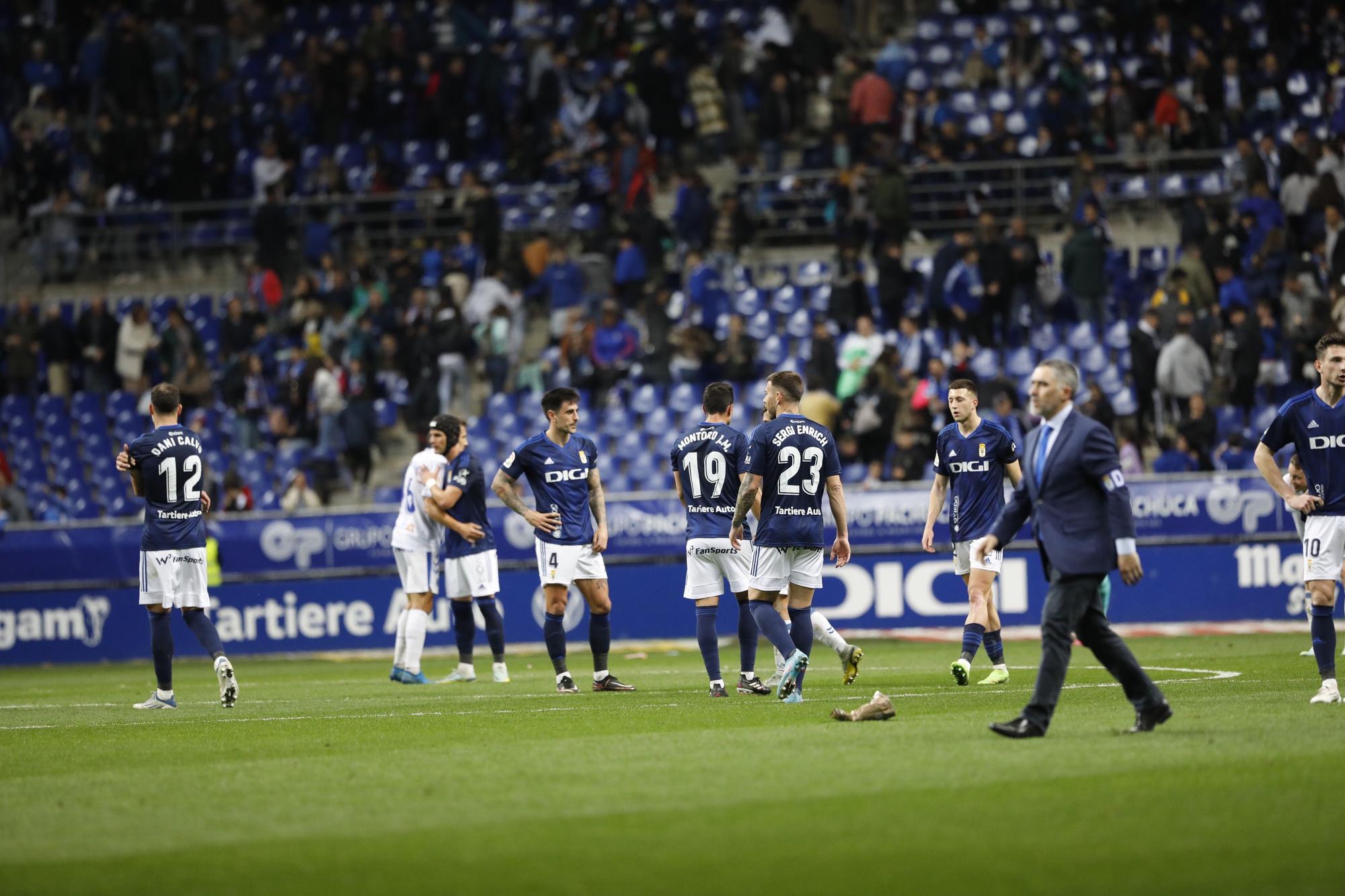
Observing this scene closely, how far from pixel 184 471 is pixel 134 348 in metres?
15.5

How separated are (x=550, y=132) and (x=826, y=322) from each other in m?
7.74

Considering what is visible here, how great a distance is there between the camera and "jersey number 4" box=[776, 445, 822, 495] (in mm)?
12789

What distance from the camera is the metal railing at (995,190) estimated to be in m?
26.1

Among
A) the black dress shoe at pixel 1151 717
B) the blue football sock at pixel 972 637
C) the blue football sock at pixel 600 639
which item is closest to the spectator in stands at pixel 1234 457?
the blue football sock at pixel 972 637

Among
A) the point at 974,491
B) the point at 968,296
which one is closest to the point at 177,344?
the point at 968,296

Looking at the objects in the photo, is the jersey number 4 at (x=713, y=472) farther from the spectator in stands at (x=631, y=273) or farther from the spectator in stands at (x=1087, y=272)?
the spectator in stands at (x=631, y=273)

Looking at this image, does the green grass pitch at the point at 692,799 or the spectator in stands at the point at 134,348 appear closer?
the green grass pitch at the point at 692,799

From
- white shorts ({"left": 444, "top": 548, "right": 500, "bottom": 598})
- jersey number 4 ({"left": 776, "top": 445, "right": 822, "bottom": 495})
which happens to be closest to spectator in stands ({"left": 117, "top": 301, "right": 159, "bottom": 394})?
white shorts ({"left": 444, "top": 548, "right": 500, "bottom": 598})

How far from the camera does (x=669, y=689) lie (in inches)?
583

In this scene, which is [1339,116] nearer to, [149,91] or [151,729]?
[151,729]

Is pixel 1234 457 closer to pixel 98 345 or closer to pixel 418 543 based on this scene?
pixel 418 543

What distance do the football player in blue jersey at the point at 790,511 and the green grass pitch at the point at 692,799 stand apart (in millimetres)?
609

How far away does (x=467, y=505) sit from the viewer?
17219 mm

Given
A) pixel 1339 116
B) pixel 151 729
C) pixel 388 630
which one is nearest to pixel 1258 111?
pixel 1339 116
